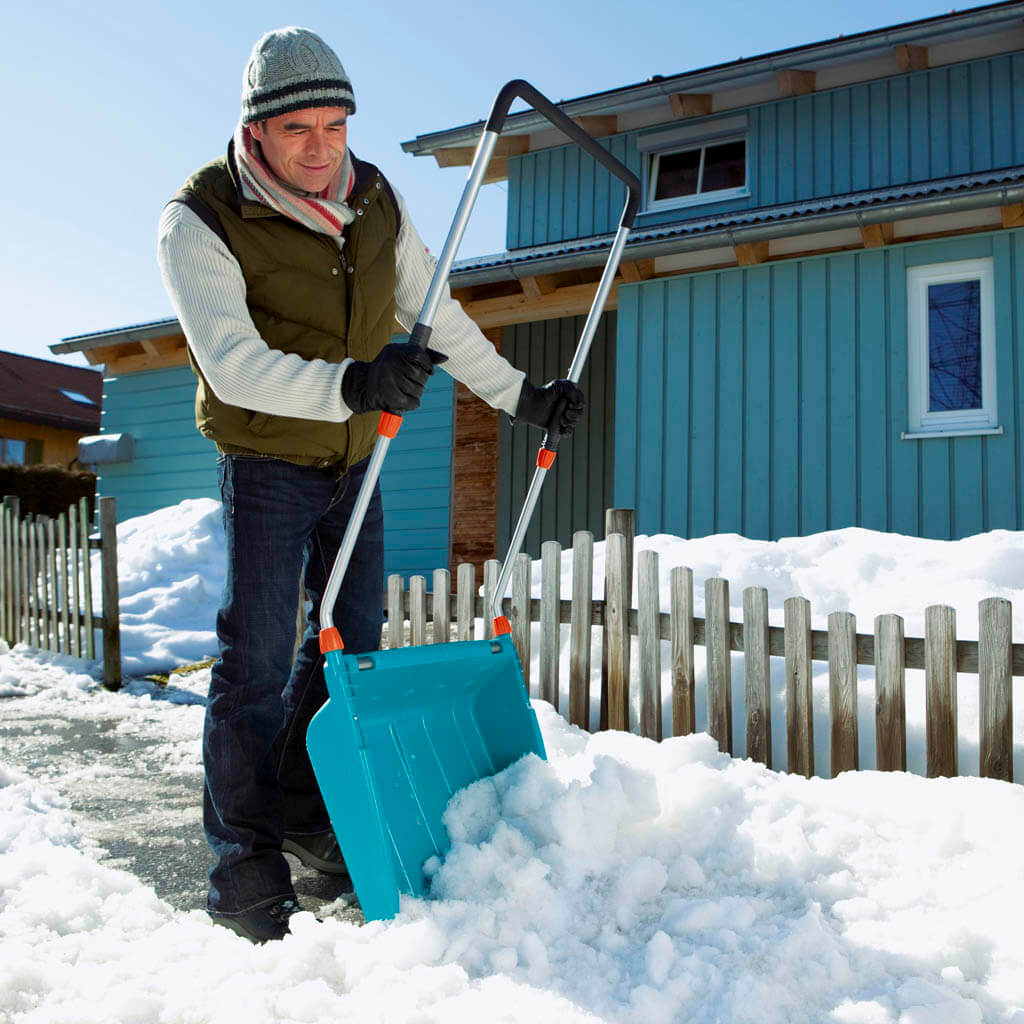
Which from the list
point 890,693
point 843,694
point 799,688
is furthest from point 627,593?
point 890,693

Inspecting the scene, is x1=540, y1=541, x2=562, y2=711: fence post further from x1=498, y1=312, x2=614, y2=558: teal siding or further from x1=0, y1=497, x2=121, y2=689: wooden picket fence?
x1=498, y1=312, x2=614, y2=558: teal siding

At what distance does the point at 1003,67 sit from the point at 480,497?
225 inches

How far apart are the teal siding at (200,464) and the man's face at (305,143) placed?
688cm

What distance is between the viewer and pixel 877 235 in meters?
6.57

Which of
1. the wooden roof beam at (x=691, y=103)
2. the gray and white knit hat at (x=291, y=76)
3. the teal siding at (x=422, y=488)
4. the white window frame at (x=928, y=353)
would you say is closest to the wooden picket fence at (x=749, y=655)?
the gray and white knit hat at (x=291, y=76)

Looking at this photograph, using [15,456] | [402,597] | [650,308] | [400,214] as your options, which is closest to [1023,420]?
[650,308]

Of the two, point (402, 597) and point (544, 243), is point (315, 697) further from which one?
point (544, 243)

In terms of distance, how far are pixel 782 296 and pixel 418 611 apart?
12.9ft

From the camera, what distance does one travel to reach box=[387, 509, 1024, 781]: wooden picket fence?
123 inches

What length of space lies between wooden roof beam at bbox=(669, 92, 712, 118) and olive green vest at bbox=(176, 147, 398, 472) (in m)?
7.42

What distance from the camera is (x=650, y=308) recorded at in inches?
300

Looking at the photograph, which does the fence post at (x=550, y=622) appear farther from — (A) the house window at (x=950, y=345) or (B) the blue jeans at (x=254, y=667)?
(A) the house window at (x=950, y=345)

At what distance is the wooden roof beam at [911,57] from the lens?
26.2ft

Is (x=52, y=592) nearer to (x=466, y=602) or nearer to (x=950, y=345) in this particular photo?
(x=466, y=602)
